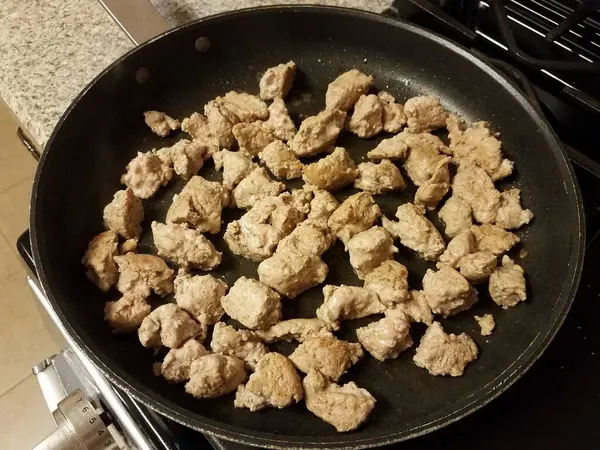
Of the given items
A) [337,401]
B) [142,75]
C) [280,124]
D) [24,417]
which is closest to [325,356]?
[337,401]

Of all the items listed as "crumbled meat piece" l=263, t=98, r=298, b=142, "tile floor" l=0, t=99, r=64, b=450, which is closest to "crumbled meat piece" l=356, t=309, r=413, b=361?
"crumbled meat piece" l=263, t=98, r=298, b=142

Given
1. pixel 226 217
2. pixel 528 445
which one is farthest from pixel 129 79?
pixel 528 445

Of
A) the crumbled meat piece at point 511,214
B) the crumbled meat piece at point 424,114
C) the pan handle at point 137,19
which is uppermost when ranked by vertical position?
the pan handle at point 137,19

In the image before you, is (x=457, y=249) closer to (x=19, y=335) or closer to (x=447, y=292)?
(x=447, y=292)

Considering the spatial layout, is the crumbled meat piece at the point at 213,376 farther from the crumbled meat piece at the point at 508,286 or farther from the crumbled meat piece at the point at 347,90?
the crumbled meat piece at the point at 347,90

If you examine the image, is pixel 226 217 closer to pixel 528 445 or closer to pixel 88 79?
pixel 88 79

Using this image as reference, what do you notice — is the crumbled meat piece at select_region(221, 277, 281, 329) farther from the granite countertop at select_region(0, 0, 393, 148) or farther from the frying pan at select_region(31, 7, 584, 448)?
the granite countertop at select_region(0, 0, 393, 148)

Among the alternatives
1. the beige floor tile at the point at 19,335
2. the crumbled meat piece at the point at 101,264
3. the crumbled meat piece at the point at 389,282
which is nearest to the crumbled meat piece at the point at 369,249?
the crumbled meat piece at the point at 389,282
